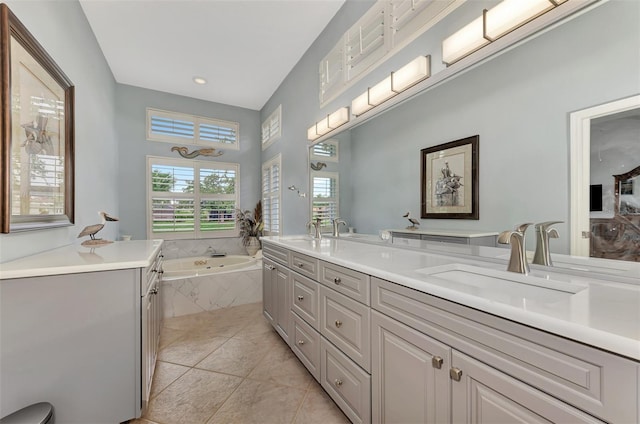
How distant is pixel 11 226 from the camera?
1365 millimetres

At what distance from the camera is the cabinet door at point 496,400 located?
2.13ft

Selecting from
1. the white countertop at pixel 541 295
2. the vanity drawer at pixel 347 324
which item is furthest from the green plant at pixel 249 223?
the white countertop at pixel 541 295

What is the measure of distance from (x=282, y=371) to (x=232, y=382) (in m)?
0.35

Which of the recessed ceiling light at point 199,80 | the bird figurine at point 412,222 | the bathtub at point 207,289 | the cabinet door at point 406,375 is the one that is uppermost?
the recessed ceiling light at point 199,80

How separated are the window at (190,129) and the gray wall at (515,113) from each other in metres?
3.64

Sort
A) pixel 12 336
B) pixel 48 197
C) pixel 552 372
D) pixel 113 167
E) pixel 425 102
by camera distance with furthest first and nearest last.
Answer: pixel 113 167 < pixel 48 197 < pixel 425 102 < pixel 12 336 < pixel 552 372

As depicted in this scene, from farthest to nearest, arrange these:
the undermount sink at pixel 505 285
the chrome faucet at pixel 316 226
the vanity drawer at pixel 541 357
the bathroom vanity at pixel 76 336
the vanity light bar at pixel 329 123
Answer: the chrome faucet at pixel 316 226 → the vanity light bar at pixel 329 123 → the bathroom vanity at pixel 76 336 → the undermount sink at pixel 505 285 → the vanity drawer at pixel 541 357

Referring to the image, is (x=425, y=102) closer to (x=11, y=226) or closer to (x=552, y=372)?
(x=552, y=372)

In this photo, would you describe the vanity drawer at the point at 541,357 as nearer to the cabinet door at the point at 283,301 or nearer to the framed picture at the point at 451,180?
the framed picture at the point at 451,180

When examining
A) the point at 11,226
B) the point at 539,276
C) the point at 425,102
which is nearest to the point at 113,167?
the point at 11,226

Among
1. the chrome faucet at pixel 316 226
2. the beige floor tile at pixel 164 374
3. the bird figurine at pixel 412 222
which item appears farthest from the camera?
the chrome faucet at pixel 316 226

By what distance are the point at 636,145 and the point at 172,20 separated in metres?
3.58

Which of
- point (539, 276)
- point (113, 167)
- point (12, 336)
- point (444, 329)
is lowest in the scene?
point (12, 336)

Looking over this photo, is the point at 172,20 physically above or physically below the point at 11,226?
above
